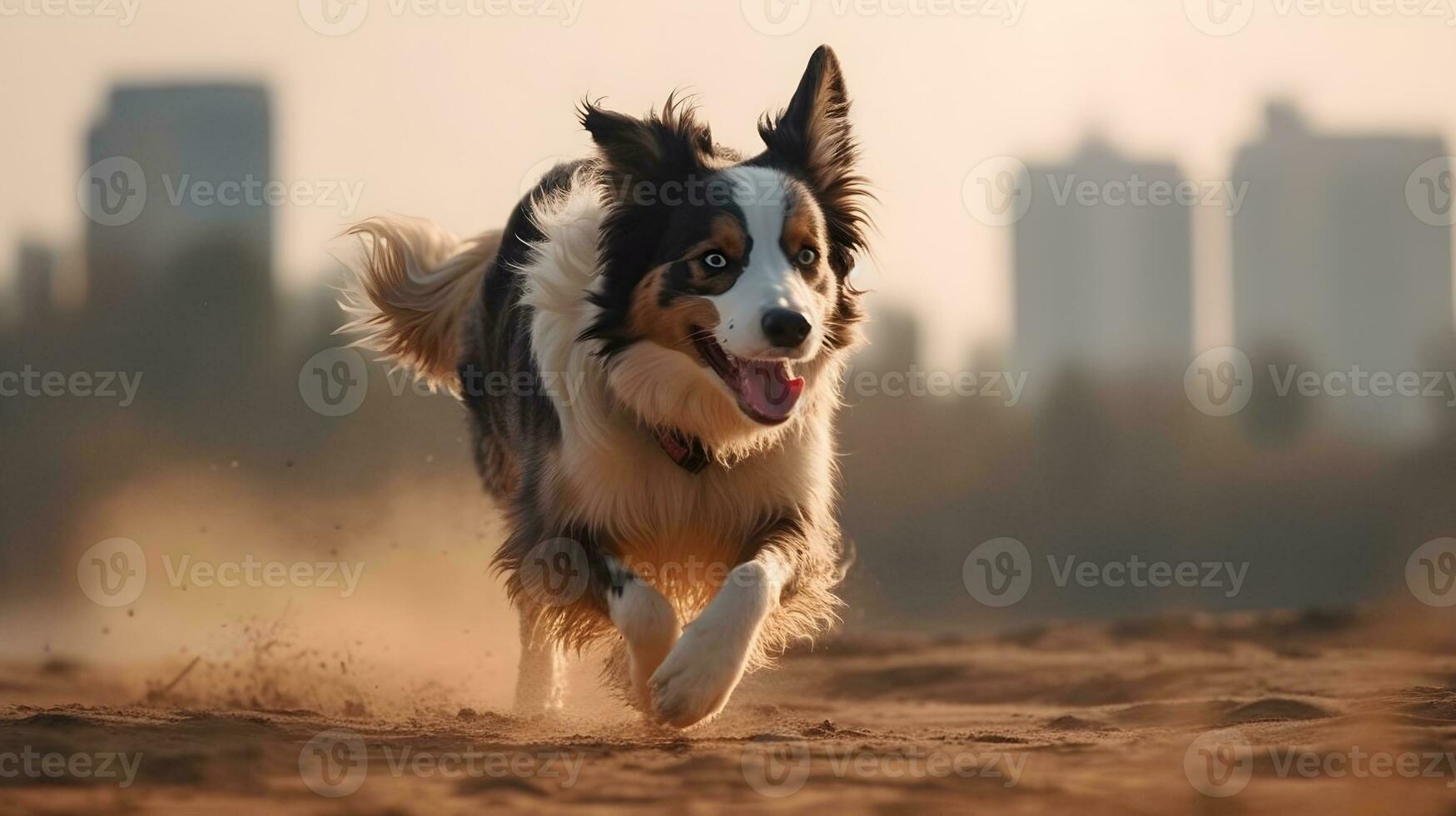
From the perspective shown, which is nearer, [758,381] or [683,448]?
[758,381]

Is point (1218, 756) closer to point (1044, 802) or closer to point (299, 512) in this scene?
point (1044, 802)

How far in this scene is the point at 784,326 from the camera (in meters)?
4.59

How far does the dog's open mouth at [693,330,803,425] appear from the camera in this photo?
16.1 feet

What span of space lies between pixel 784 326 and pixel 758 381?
0.39 metres

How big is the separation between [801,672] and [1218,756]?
5065 mm
